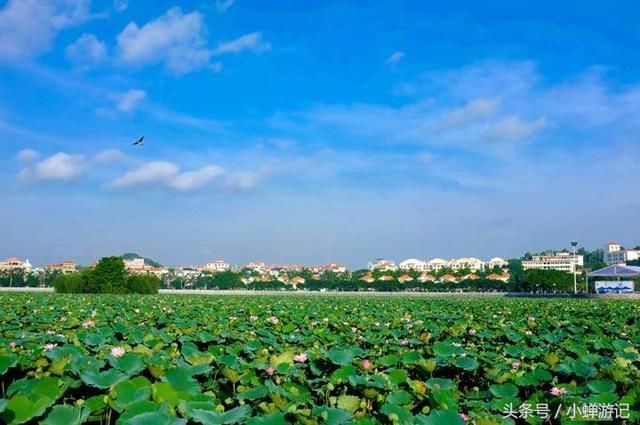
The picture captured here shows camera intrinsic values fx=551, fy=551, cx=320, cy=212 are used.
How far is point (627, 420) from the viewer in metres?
3.06

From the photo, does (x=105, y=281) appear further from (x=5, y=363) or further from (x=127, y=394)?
(x=127, y=394)

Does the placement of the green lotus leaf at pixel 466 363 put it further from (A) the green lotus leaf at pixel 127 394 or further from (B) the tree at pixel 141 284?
(B) the tree at pixel 141 284

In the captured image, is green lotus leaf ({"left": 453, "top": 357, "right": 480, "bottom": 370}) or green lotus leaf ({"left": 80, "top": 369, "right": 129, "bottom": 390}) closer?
green lotus leaf ({"left": 80, "top": 369, "right": 129, "bottom": 390})

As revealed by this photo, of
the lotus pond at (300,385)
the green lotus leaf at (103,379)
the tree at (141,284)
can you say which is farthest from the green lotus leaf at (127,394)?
the tree at (141,284)

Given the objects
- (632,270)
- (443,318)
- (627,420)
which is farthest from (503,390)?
(632,270)

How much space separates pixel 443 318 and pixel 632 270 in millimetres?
43541

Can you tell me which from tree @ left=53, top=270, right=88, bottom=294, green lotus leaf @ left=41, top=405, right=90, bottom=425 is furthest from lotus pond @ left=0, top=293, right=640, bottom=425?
tree @ left=53, top=270, right=88, bottom=294

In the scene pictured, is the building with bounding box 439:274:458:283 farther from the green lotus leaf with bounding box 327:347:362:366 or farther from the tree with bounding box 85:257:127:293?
the green lotus leaf with bounding box 327:347:362:366

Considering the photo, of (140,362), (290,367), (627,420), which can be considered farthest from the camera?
(290,367)

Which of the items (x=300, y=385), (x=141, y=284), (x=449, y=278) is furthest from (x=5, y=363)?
(x=449, y=278)

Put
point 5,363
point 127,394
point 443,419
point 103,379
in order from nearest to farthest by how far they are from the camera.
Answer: point 443,419
point 127,394
point 103,379
point 5,363

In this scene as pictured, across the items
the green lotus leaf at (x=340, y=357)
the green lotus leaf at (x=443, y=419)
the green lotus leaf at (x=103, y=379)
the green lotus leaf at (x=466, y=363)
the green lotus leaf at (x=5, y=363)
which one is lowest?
the green lotus leaf at (x=466, y=363)

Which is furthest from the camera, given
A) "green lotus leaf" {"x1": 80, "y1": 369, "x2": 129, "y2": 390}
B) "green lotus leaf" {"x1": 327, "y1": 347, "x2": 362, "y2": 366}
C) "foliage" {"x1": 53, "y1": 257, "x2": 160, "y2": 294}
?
"foliage" {"x1": 53, "y1": 257, "x2": 160, "y2": 294}

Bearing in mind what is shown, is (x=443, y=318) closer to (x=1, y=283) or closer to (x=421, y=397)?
(x=421, y=397)
